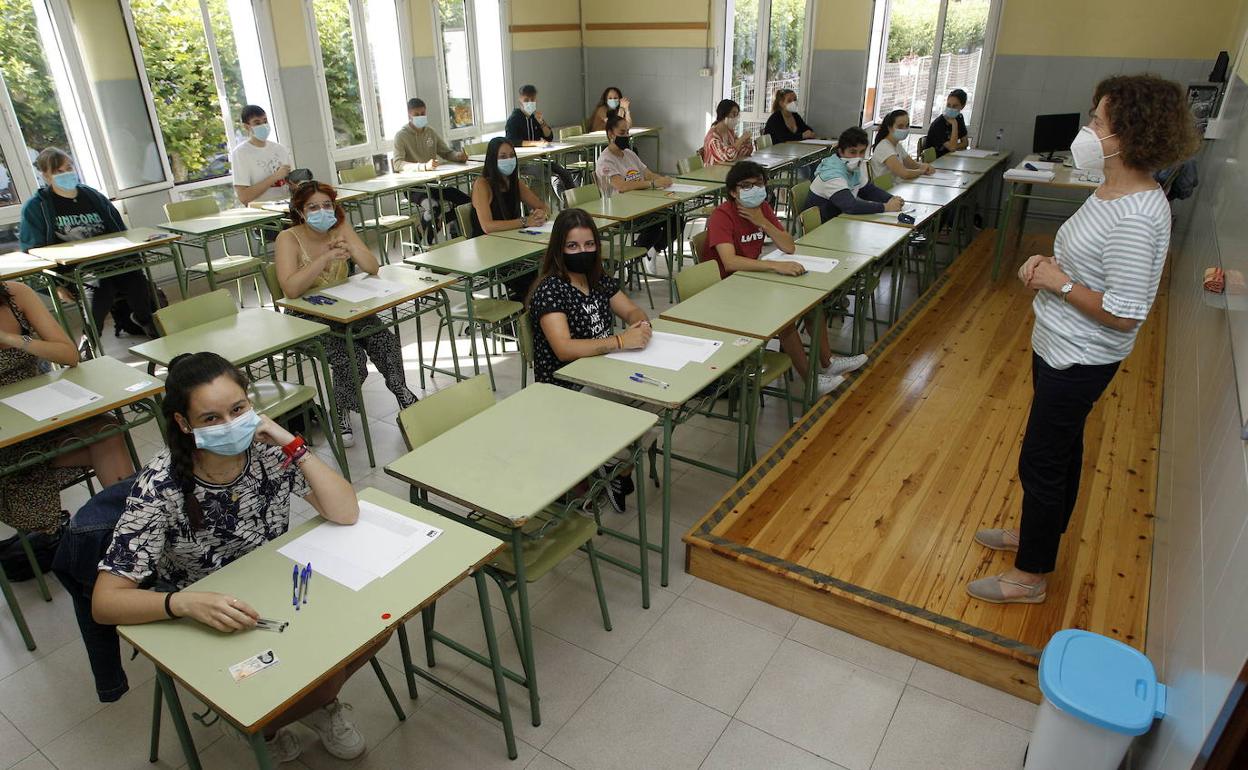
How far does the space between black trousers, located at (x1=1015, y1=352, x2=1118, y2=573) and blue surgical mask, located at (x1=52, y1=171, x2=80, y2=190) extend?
5.75 meters

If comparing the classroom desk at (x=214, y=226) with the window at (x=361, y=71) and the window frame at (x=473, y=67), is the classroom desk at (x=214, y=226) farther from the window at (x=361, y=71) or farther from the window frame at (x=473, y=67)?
the window frame at (x=473, y=67)

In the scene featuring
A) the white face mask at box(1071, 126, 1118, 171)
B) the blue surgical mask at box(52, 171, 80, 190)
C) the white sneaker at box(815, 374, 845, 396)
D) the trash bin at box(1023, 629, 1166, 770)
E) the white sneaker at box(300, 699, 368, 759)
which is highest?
the white face mask at box(1071, 126, 1118, 171)

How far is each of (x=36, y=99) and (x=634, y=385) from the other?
6.03 m

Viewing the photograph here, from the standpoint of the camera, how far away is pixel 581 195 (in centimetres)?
610

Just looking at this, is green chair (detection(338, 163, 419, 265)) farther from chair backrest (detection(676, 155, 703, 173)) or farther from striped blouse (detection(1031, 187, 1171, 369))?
striped blouse (detection(1031, 187, 1171, 369))

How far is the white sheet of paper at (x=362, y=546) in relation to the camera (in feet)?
6.47

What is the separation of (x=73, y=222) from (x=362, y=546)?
462 centimetres

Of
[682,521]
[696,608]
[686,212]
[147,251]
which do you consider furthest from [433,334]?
[696,608]

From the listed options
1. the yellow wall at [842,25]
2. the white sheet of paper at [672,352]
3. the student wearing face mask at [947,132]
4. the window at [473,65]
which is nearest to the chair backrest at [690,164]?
the student wearing face mask at [947,132]

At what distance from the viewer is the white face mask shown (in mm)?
2184

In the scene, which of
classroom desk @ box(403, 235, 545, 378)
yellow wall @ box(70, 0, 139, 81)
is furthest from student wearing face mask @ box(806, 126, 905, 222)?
yellow wall @ box(70, 0, 139, 81)

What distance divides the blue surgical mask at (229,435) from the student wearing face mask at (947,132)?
8.03 meters

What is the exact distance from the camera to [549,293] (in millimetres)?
3338

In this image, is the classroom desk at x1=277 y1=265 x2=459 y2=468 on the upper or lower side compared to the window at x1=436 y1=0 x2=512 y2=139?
lower
